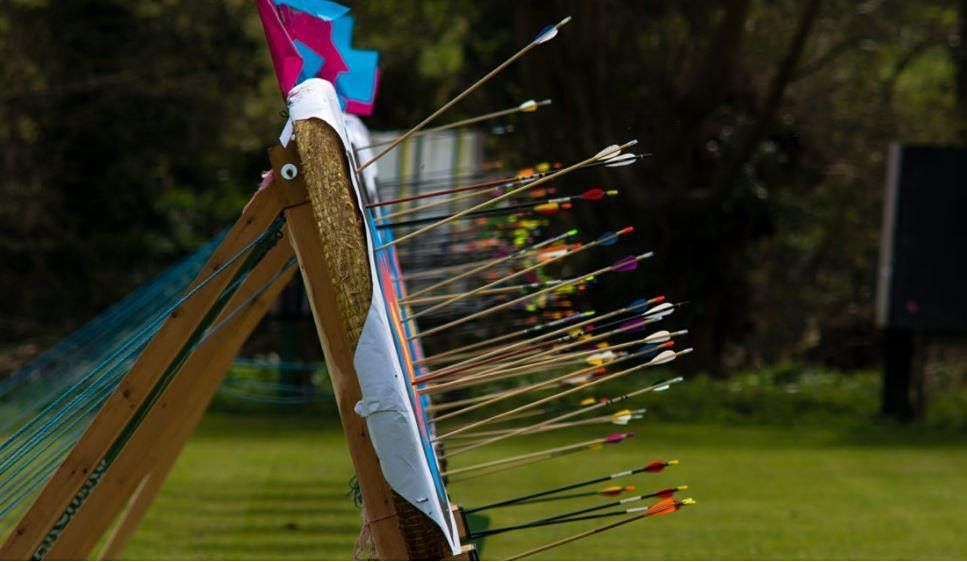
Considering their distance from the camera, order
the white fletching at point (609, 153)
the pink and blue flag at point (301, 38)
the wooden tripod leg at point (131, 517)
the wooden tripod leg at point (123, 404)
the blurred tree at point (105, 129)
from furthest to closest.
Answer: the blurred tree at point (105, 129) → the wooden tripod leg at point (131, 517) → the wooden tripod leg at point (123, 404) → the pink and blue flag at point (301, 38) → the white fletching at point (609, 153)

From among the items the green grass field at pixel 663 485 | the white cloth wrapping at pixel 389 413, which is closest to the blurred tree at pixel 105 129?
the green grass field at pixel 663 485

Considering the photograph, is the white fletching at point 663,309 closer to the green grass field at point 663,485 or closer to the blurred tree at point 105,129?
the green grass field at point 663,485

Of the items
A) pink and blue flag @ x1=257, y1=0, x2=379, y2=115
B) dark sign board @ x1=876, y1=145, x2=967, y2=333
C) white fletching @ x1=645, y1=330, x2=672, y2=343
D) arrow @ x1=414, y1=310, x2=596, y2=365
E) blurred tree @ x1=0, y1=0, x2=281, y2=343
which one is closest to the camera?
white fletching @ x1=645, y1=330, x2=672, y2=343

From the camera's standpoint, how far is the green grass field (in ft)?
27.1

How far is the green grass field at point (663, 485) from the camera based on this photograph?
27.1 ft

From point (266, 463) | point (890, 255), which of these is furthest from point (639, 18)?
point (266, 463)

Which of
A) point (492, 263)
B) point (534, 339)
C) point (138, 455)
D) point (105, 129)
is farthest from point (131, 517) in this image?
point (105, 129)

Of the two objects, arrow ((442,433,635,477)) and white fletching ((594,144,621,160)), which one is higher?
white fletching ((594,144,621,160))

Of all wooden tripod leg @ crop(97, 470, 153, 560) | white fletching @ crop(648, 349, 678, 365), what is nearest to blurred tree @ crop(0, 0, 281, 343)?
wooden tripod leg @ crop(97, 470, 153, 560)

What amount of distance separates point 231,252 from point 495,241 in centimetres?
315

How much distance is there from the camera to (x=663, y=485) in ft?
35.0

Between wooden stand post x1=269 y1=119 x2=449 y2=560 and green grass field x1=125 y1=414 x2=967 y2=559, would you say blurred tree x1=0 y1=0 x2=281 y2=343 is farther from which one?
wooden stand post x1=269 y1=119 x2=449 y2=560

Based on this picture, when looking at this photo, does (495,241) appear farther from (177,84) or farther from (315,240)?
(177,84)

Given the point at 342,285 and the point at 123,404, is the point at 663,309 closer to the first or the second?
the point at 342,285
